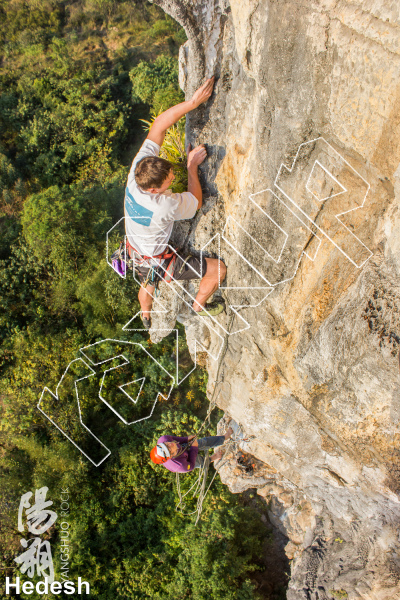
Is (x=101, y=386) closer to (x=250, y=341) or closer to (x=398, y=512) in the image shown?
(x=250, y=341)

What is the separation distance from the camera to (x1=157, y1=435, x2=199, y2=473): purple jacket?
244 inches

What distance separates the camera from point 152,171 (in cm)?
343

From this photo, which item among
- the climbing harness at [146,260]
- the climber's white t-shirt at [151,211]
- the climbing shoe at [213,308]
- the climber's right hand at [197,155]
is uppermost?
the climber's right hand at [197,155]

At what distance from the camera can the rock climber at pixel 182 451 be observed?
591cm

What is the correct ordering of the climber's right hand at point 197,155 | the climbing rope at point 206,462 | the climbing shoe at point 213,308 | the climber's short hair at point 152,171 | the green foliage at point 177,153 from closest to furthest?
1. the climber's short hair at point 152,171
2. the climber's right hand at point 197,155
3. the green foliage at point 177,153
4. the climbing shoe at point 213,308
5. the climbing rope at point 206,462

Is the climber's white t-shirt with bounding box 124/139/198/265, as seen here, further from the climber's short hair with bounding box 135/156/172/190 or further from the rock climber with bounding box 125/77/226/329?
the climber's short hair with bounding box 135/156/172/190

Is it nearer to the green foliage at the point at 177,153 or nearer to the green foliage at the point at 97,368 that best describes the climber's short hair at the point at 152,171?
the green foliage at the point at 177,153

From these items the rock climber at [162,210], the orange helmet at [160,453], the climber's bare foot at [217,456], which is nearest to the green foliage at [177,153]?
the rock climber at [162,210]

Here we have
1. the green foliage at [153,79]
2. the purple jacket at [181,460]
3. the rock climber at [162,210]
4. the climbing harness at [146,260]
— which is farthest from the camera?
the green foliage at [153,79]

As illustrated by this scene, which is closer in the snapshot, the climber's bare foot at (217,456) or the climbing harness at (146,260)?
the climbing harness at (146,260)

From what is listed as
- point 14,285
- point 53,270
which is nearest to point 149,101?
point 53,270

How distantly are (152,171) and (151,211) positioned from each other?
41cm

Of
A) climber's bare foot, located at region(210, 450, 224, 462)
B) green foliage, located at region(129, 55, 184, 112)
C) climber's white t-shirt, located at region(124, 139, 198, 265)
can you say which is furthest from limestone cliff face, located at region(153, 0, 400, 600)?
green foliage, located at region(129, 55, 184, 112)

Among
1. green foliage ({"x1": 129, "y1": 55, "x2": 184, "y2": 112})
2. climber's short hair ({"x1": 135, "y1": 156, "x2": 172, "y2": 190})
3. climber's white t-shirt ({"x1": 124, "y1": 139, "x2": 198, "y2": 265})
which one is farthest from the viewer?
green foliage ({"x1": 129, "y1": 55, "x2": 184, "y2": 112})
